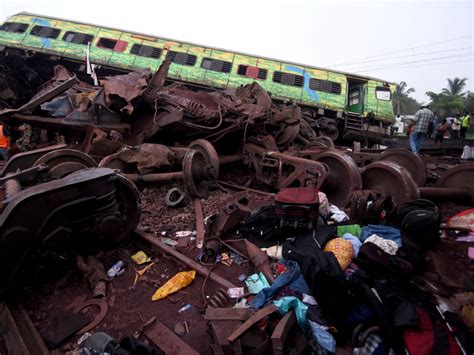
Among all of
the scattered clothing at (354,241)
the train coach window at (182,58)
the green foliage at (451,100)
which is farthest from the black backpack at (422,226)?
the green foliage at (451,100)

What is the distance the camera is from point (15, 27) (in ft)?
48.1

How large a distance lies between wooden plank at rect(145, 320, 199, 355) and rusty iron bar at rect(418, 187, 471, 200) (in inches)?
157

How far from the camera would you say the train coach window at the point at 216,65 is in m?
14.7

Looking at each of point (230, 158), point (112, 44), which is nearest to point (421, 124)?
point (230, 158)

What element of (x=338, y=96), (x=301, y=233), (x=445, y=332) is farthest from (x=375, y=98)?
(x=445, y=332)

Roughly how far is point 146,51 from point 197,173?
1267 cm

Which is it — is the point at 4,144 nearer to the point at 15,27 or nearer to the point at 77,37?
the point at 77,37

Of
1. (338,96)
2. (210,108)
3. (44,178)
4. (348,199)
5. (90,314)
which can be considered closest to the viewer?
(90,314)

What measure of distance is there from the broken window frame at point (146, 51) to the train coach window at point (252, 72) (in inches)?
172

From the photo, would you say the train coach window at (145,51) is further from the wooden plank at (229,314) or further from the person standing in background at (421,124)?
the wooden plank at (229,314)

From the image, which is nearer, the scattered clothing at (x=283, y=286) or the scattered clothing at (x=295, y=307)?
the scattered clothing at (x=295, y=307)

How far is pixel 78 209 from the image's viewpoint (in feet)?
8.37

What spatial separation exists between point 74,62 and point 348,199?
15528 millimetres

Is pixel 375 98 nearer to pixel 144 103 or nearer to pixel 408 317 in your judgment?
pixel 144 103
